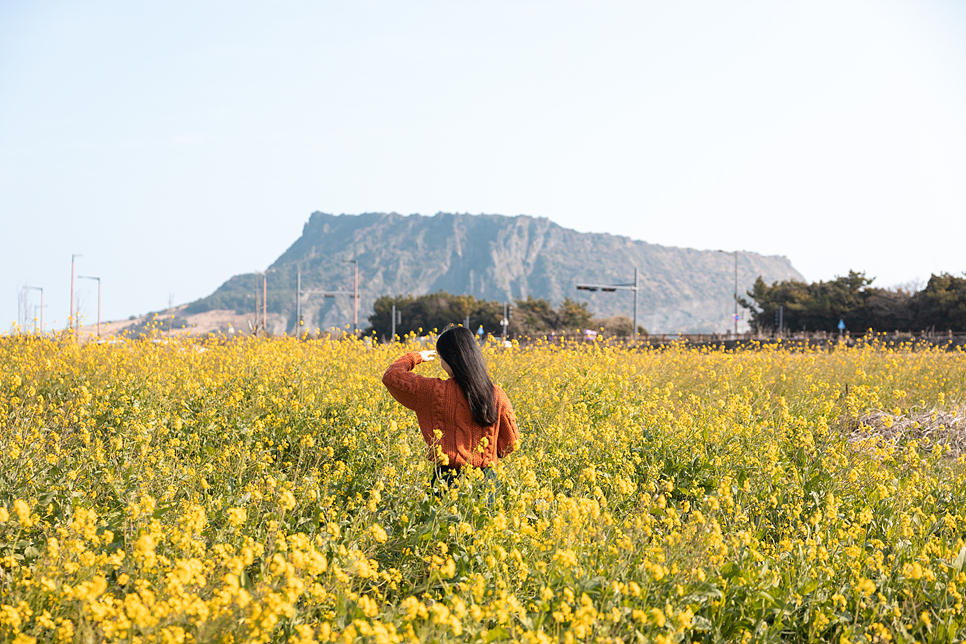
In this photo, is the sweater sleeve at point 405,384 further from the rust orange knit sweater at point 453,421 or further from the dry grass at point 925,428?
the dry grass at point 925,428

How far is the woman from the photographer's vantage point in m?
3.72

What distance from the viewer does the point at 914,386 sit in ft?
28.9

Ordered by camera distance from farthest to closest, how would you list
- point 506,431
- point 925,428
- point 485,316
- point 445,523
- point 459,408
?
point 485,316, point 925,428, point 506,431, point 459,408, point 445,523

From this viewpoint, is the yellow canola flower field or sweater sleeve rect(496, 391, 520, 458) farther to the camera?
sweater sleeve rect(496, 391, 520, 458)

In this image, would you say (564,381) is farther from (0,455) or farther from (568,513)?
(0,455)

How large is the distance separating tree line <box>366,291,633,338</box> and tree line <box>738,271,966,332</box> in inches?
410

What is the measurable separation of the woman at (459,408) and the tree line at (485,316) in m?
44.6

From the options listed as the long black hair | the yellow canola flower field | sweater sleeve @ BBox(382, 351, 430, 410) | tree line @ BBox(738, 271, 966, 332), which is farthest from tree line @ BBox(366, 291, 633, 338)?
the long black hair

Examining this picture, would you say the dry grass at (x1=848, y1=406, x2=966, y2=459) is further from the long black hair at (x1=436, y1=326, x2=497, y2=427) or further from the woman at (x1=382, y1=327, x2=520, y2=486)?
the long black hair at (x1=436, y1=326, x2=497, y2=427)

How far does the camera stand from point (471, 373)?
3.71 m

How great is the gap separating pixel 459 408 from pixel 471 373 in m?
0.25

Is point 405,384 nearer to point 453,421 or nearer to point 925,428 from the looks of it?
point 453,421

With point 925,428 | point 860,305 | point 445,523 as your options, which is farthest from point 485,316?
point 445,523

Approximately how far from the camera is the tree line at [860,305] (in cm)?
3459
